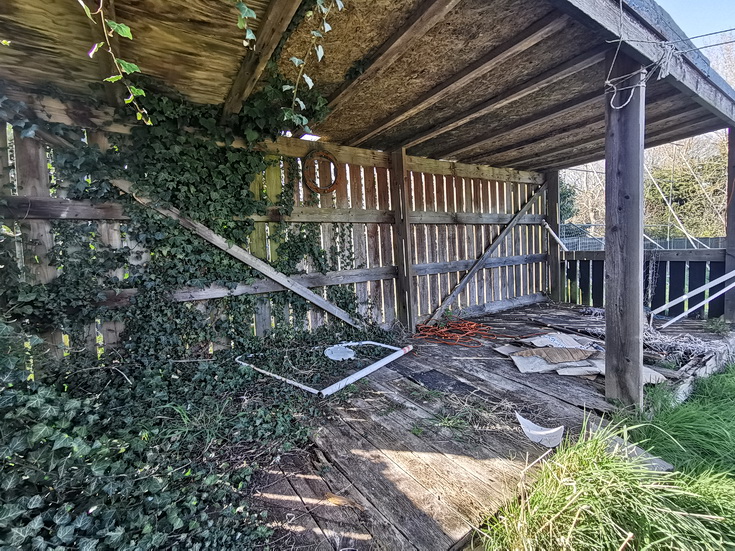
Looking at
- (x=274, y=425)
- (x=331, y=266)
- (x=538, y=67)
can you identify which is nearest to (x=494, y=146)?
(x=538, y=67)

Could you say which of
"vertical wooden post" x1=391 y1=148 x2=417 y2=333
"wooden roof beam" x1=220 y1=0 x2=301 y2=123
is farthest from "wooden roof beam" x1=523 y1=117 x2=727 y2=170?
"wooden roof beam" x1=220 y1=0 x2=301 y2=123

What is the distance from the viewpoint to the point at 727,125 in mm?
3293

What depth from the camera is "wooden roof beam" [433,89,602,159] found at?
9.22 ft

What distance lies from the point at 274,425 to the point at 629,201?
2.64 m

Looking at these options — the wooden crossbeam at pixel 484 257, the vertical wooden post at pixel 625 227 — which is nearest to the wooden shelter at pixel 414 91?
the vertical wooden post at pixel 625 227

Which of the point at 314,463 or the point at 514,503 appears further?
the point at 314,463

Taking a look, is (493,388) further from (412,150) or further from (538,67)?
(412,150)

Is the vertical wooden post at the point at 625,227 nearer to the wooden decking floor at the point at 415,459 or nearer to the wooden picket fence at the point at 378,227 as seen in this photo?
the wooden decking floor at the point at 415,459

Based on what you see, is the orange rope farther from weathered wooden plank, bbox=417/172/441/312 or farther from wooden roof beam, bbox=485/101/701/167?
wooden roof beam, bbox=485/101/701/167

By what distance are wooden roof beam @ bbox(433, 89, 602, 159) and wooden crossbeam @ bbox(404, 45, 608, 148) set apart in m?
0.49

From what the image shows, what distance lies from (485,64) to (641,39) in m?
0.88

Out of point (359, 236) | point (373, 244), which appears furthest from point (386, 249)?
point (359, 236)

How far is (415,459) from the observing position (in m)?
1.64

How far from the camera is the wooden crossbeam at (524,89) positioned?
2141 millimetres
